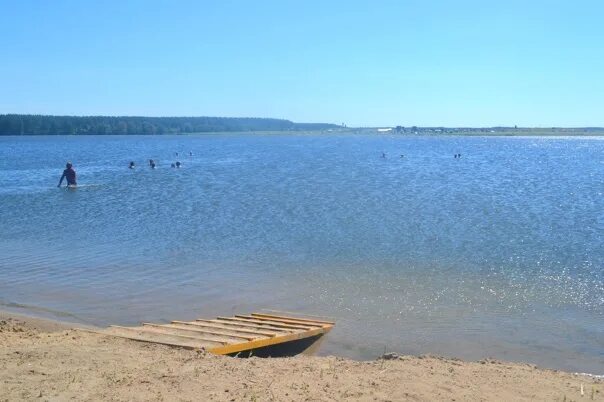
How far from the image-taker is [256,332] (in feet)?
33.1

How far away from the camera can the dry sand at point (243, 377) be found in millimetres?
7289

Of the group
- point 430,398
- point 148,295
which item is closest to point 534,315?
point 430,398

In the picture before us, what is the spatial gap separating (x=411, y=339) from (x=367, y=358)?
4.13 ft

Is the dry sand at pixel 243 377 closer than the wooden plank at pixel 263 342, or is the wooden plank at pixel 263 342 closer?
the dry sand at pixel 243 377

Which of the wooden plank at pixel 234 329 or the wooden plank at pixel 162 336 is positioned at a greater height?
the wooden plank at pixel 162 336

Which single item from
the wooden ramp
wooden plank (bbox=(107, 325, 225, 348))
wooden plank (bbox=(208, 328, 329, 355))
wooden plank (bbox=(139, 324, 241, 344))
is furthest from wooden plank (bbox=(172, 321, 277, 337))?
wooden plank (bbox=(107, 325, 225, 348))

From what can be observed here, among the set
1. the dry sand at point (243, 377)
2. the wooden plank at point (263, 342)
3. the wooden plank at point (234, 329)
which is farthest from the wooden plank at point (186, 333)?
the dry sand at point (243, 377)

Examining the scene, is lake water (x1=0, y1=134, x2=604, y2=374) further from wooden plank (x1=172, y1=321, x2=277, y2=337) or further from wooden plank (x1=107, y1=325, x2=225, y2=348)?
wooden plank (x1=107, y1=325, x2=225, y2=348)

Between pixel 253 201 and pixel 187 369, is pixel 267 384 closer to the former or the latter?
pixel 187 369

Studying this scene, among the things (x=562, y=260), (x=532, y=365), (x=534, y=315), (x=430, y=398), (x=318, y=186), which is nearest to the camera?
(x=430, y=398)

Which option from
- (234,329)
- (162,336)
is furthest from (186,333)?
(234,329)

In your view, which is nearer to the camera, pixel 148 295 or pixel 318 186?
pixel 148 295

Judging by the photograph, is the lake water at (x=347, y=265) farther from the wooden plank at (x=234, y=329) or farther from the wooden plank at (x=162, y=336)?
the wooden plank at (x=162, y=336)

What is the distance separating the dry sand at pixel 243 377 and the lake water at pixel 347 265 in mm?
1398
